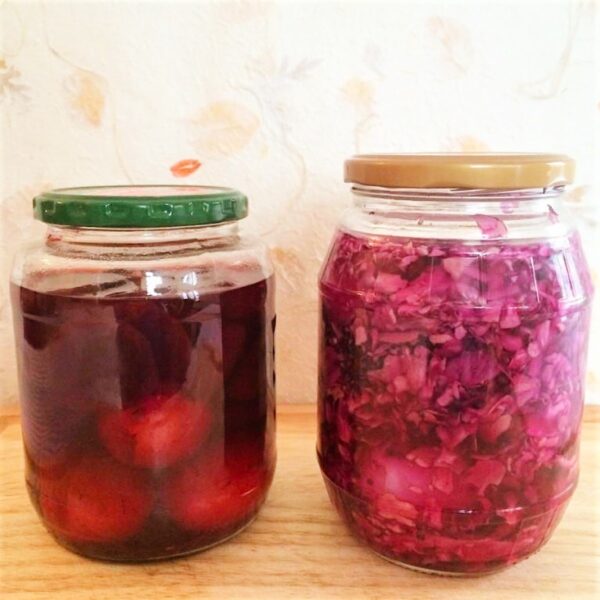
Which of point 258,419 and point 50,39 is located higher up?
point 50,39

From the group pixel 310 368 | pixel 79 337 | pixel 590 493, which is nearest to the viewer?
pixel 79 337

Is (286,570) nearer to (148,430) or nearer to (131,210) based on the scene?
(148,430)

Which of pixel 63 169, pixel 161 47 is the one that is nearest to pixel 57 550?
pixel 63 169

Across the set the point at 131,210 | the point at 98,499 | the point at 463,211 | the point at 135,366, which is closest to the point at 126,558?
the point at 98,499

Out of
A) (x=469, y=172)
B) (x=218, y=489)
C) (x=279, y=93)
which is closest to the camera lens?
(x=469, y=172)

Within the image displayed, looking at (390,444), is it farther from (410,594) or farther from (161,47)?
(161,47)

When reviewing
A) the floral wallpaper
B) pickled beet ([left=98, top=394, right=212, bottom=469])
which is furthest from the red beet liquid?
the floral wallpaper
